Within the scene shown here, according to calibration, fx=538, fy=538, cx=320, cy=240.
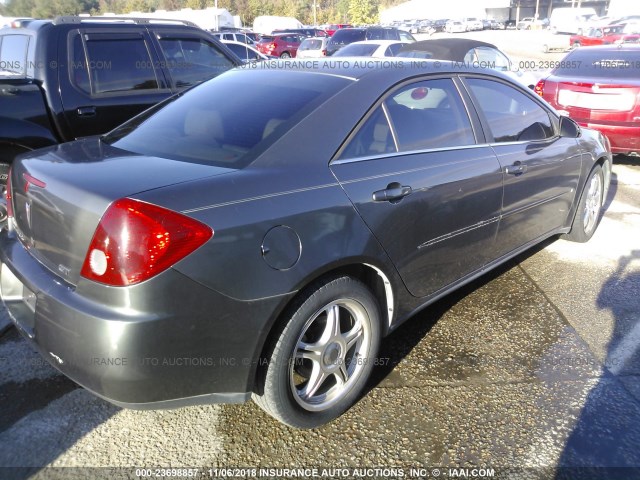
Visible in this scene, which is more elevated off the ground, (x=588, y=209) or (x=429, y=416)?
(x=588, y=209)

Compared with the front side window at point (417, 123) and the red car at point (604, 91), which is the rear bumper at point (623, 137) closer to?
the red car at point (604, 91)

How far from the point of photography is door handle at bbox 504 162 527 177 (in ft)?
11.0

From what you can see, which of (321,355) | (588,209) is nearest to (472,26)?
(588,209)

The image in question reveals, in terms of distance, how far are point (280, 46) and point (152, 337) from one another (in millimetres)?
27580

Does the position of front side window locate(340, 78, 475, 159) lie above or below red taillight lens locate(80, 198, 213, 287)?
above

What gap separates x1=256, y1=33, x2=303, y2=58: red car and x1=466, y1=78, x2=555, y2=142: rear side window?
2468 cm

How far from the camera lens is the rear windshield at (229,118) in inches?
94.0

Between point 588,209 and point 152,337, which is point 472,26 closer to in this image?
point 588,209

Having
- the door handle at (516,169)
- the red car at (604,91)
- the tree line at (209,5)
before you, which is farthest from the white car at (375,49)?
the tree line at (209,5)

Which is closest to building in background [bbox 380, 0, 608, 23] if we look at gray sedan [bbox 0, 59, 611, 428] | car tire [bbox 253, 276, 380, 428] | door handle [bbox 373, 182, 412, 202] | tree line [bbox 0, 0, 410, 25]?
tree line [bbox 0, 0, 410, 25]

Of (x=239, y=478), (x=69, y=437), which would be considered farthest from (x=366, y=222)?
(x=69, y=437)

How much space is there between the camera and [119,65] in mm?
4996

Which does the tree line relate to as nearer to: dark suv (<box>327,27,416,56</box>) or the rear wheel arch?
dark suv (<box>327,27,416,56</box>)

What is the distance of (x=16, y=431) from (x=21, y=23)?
424 cm
